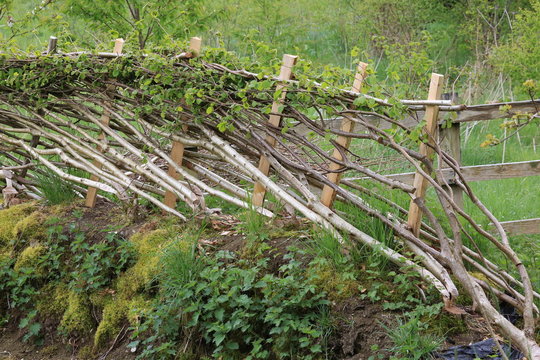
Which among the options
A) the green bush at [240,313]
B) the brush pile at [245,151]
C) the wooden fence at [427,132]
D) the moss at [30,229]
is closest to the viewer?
the green bush at [240,313]

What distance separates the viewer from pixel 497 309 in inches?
151

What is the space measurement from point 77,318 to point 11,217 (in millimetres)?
1335

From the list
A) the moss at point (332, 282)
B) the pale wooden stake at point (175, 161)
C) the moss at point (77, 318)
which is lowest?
the moss at point (77, 318)

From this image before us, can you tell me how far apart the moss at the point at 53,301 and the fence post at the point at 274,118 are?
5.19ft

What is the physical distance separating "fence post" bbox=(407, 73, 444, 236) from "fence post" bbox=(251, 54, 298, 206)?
0.97 metres

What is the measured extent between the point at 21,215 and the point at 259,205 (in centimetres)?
217

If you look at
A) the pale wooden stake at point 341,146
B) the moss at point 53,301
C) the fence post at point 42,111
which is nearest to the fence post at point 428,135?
the pale wooden stake at point 341,146

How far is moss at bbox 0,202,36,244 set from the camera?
A: 18.4 ft

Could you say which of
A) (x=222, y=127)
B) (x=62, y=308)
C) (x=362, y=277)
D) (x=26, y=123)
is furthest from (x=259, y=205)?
(x=26, y=123)

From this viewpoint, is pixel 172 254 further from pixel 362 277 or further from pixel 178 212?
pixel 362 277

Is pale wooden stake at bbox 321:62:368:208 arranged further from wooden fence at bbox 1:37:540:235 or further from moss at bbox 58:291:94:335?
moss at bbox 58:291:94:335

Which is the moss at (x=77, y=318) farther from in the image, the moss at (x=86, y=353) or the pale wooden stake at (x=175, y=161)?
the pale wooden stake at (x=175, y=161)

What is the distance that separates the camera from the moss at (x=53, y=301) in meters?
5.04

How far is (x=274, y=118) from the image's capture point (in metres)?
4.80
